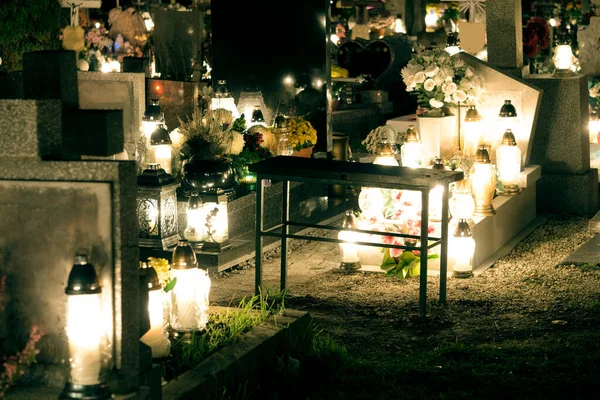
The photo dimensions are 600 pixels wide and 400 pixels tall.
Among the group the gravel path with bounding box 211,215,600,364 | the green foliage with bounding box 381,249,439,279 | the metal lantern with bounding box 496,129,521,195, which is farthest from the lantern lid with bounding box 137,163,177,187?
the metal lantern with bounding box 496,129,521,195

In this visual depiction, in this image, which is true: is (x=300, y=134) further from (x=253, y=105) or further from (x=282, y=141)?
(x=253, y=105)

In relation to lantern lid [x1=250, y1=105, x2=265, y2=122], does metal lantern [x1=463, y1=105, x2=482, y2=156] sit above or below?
→ below

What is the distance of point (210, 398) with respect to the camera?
569 centimetres

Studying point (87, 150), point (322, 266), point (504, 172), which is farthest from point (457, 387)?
point (504, 172)

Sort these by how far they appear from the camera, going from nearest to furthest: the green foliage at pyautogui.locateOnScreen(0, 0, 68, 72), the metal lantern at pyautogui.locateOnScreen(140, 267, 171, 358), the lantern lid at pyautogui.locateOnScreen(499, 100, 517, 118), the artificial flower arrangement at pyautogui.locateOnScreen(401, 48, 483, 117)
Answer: the metal lantern at pyautogui.locateOnScreen(140, 267, 171, 358) < the lantern lid at pyautogui.locateOnScreen(499, 100, 517, 118) < the artificial flower arrangement at pyautogui.locateOnScreen(401, 48, 483, 117) < the green foliage at pyautogui.locateOnScreen(0, 0, 68, 72)

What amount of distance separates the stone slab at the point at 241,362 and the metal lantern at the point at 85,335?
0.49 metres

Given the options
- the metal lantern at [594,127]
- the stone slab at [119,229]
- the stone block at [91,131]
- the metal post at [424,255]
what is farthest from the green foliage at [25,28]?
the stone slab at [119,229]

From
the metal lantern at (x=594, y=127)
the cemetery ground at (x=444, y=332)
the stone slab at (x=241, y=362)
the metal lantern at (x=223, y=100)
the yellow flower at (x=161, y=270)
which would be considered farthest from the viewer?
the metal lantern at (x=594, y=127)

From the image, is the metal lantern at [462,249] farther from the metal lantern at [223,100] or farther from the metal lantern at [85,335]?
the metal lantern at [223,100]

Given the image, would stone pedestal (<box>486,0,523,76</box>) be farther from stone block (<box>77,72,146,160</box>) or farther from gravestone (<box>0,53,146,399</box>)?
gravestone (<box>0,53,146,399</box>)

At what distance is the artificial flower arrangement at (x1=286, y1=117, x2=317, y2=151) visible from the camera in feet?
40.2

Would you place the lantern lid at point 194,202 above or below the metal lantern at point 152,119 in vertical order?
below

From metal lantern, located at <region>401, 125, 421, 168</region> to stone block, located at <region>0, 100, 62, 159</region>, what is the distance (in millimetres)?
5944

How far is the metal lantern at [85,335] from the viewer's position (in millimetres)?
4945
